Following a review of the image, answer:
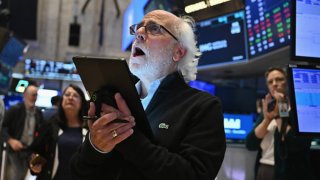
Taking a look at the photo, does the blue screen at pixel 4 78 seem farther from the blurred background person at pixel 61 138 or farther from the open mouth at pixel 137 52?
the open mouth at pixel 137 52

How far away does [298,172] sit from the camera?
2541 mm

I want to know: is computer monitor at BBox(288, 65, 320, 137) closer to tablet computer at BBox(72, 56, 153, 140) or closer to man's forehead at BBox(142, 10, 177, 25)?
man's forehead at BBox(142, 10, 177, 25)

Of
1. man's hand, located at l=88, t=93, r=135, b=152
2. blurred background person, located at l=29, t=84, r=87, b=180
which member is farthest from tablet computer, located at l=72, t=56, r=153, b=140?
blurred background person, located at l=29, t=84, r=87, b=180

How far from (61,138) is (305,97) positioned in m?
2.75

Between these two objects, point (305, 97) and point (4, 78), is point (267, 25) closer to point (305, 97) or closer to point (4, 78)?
point (305, 97)

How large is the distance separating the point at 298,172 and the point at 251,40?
267 centimetres

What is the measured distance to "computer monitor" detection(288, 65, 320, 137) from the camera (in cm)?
207

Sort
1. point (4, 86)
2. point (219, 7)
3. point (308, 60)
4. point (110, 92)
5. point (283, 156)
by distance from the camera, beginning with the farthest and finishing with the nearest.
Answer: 1. point (4, 86)
2. point (283, 156)
3. point (219, 7)
4. point (308, 60)
5. point (110, 92)

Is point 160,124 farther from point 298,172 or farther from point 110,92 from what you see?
point 298,172

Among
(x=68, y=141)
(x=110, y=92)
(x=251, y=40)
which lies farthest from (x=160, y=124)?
(x=251, y=40)

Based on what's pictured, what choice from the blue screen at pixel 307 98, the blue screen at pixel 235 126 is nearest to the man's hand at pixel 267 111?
the blue screen at pixel 307 98

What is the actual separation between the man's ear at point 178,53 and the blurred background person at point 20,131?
12.1ft

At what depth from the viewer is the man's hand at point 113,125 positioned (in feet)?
4.85

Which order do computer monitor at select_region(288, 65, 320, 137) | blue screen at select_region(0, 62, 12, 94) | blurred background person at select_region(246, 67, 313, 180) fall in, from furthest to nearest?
blue screen at select_region(0, 62, 12, 94)
blurred background person at select_region(246, 67, 313, 180)
computer monitor at select_region(288, 65, 320, 137)
